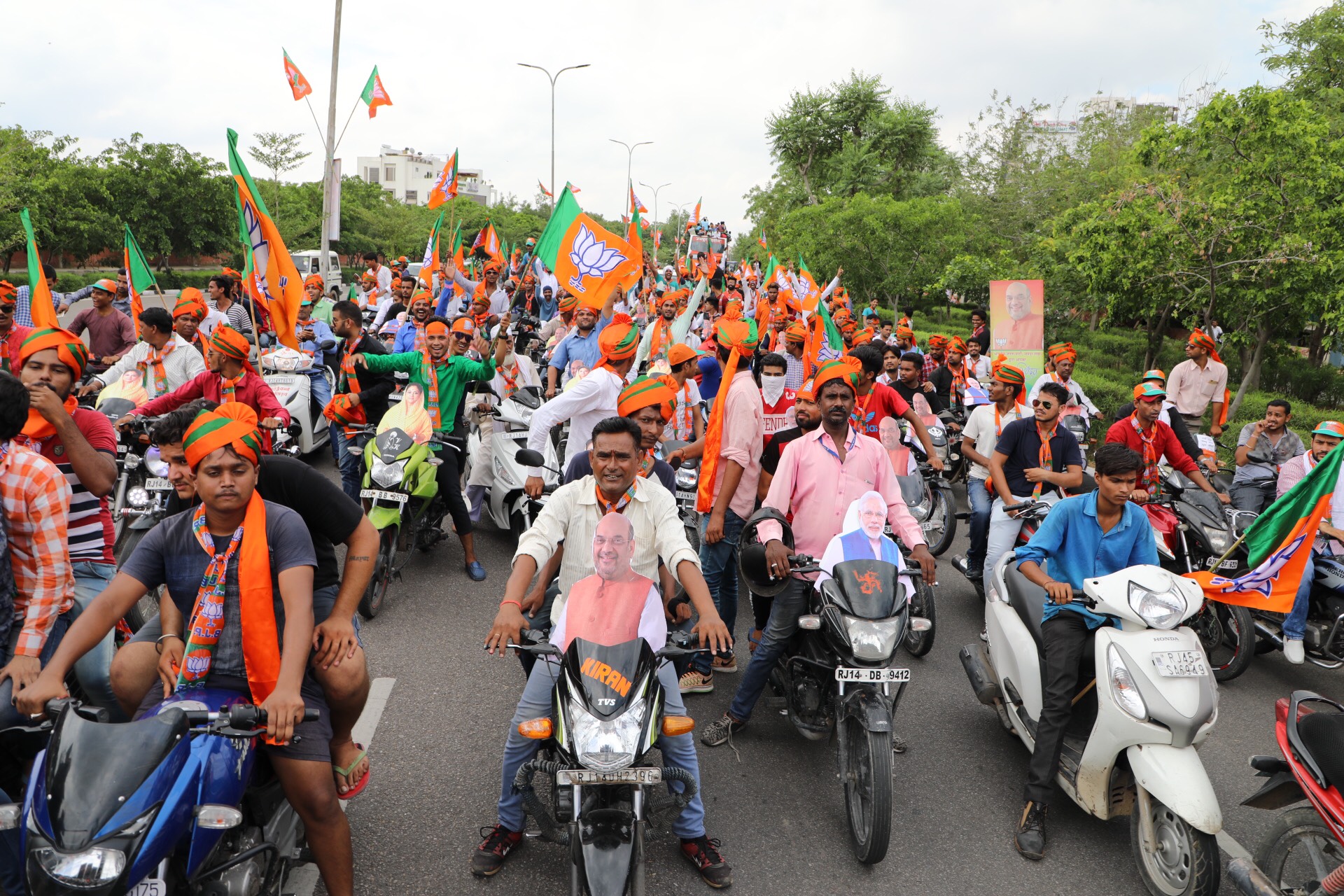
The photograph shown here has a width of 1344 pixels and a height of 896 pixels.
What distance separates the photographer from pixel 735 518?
5586mm

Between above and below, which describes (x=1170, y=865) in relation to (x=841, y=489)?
below

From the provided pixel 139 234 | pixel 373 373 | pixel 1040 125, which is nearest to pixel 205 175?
pixel 139 234

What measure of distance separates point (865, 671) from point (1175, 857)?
1.34 metres

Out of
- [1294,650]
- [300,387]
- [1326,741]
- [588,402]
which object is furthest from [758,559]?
[300,387]

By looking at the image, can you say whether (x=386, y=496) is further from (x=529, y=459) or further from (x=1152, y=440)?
(x=1152, y=440)

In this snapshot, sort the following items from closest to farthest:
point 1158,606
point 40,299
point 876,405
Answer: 1. point 1158,606
2. point 40,299
3. point 876,405

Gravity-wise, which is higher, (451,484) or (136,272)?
(136,272)

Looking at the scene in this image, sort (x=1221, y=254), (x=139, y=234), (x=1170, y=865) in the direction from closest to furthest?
(x=1170, y=865) < (x=1221, y=254) < (x=139, y=234)

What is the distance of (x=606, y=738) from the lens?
285 cm

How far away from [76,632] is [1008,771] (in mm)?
4071

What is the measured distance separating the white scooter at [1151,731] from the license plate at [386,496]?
4244 mm

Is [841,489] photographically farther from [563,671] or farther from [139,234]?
Result: [139,234]

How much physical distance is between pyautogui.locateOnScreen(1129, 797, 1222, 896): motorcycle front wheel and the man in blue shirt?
0.39 m

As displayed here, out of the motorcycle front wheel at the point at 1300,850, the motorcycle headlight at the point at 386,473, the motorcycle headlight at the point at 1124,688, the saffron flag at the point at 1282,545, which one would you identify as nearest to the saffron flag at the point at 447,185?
the motorcycle headlight at the point at 386,473
